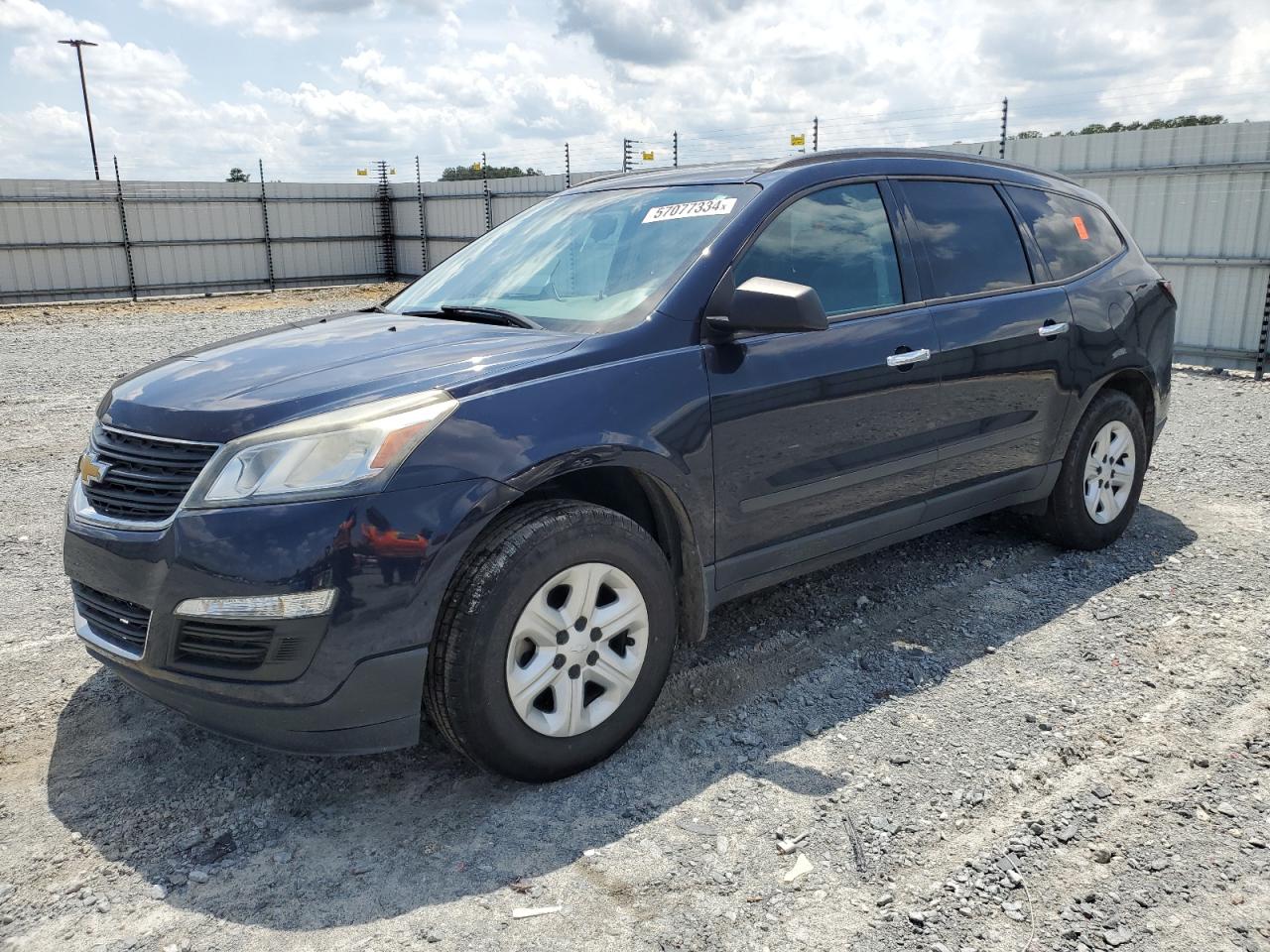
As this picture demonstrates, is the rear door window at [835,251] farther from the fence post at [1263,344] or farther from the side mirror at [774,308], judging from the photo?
the fence post at [1263,344]

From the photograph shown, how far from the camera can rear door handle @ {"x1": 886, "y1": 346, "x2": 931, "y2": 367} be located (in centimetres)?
377

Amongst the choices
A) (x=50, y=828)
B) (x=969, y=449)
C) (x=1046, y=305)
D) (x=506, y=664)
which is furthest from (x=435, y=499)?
(x=1046, y=305)

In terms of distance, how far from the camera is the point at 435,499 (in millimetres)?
2654

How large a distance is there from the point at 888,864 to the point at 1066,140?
→ 1187 centimetres

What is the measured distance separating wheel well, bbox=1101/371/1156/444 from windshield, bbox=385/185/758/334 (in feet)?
8.17

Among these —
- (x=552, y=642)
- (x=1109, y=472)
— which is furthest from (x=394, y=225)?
(x=552, y=642)

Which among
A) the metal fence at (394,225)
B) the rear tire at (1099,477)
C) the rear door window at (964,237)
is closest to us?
the rear door window at (964,237)

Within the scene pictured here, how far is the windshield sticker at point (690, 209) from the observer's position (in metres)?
3.56

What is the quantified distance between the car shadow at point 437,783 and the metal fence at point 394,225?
28.8 ft

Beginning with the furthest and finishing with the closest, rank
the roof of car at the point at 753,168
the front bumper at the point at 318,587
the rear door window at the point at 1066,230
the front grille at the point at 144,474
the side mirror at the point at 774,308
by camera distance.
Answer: the rear door window at the point at 1066,230
the roof of car at the point at 753,168
the side mirror at the point at 774,308
the front grille at the point at 144,474
the front bumper at the point at 318,587

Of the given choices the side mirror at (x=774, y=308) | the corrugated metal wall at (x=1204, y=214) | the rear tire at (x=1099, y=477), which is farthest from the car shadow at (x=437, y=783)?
the corrugated metal wall at (x=1204, y=214)

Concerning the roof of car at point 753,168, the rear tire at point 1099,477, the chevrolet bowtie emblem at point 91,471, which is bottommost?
the rear tire at point 1099,477

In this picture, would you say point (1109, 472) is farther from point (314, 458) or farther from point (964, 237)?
point (314, 458)

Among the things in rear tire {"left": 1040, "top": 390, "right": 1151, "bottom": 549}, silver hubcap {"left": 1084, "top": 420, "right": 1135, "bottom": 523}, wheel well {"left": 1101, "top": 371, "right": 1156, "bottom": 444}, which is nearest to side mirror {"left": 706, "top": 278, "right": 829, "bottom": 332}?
rear tire {"left": 1040, "top": 390, "right": 1151, "bottom": 549}
